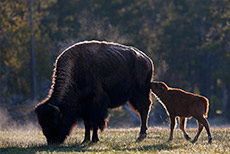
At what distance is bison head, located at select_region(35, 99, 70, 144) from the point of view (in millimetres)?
10953

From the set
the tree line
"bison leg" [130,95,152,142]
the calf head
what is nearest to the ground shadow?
the calf head

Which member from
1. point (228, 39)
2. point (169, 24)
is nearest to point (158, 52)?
point (169, 24)

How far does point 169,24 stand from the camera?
45062 millimetres

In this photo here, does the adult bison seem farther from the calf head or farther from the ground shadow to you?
the calf head

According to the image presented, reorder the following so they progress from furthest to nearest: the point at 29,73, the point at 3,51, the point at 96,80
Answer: the point at 29,73 → the point at 3,51 → the point at 96,80

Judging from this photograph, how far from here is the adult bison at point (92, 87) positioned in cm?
1130

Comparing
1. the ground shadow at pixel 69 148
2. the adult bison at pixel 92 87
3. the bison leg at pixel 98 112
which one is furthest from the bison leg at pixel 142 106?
the ground shadow at pixel 69 148

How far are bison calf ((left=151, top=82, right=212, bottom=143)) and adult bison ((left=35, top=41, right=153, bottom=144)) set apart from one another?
37.6 inches

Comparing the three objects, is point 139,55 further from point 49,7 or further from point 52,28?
point 49,7

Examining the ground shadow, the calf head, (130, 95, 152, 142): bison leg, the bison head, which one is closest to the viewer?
the ground shadow

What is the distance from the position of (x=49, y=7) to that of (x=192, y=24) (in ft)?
49.4

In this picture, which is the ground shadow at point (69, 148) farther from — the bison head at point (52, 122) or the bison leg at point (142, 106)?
the bison leg at point (142, 106)

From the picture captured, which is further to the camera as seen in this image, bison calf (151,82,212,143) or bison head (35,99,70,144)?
bison calf (151,82,212,143)

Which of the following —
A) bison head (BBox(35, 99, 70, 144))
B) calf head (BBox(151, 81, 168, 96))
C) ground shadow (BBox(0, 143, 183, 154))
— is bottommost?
ground shadow (BBox(0, 143, 183, 154))
